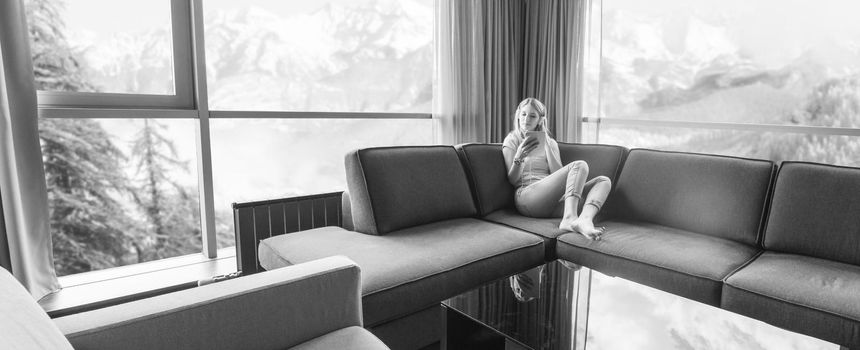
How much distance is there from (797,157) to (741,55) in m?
1.16

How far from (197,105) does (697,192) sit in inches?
106

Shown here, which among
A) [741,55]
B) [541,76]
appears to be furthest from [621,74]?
[541,76]

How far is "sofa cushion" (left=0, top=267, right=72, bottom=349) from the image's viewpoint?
2.01ft

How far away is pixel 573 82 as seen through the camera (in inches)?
145

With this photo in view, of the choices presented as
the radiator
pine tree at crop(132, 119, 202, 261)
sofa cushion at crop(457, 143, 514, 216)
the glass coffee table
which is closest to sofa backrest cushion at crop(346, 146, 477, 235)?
sofa cushion at crop(457, 143, 514, 216)

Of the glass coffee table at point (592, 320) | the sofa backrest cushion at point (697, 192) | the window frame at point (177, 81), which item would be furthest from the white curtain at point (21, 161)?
the sofa backrest cushion at point (697, 192)

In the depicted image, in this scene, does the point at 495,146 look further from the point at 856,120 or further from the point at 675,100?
the point at 856,120

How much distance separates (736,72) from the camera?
477 centimetres

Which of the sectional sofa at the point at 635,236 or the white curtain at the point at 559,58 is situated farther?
the white curtain at the point at 559,58

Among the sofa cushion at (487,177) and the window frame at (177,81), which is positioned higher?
the window frame at (177,81)

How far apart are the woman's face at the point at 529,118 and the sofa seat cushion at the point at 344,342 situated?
1.79m

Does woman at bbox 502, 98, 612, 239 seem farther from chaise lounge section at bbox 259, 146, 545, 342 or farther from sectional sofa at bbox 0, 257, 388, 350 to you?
sectional sofa at bbox 0, 257, 388, 350

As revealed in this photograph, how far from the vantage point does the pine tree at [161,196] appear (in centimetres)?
418

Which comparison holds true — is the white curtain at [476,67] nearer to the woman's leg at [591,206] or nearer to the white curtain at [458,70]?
the white curtain at [458,70]
